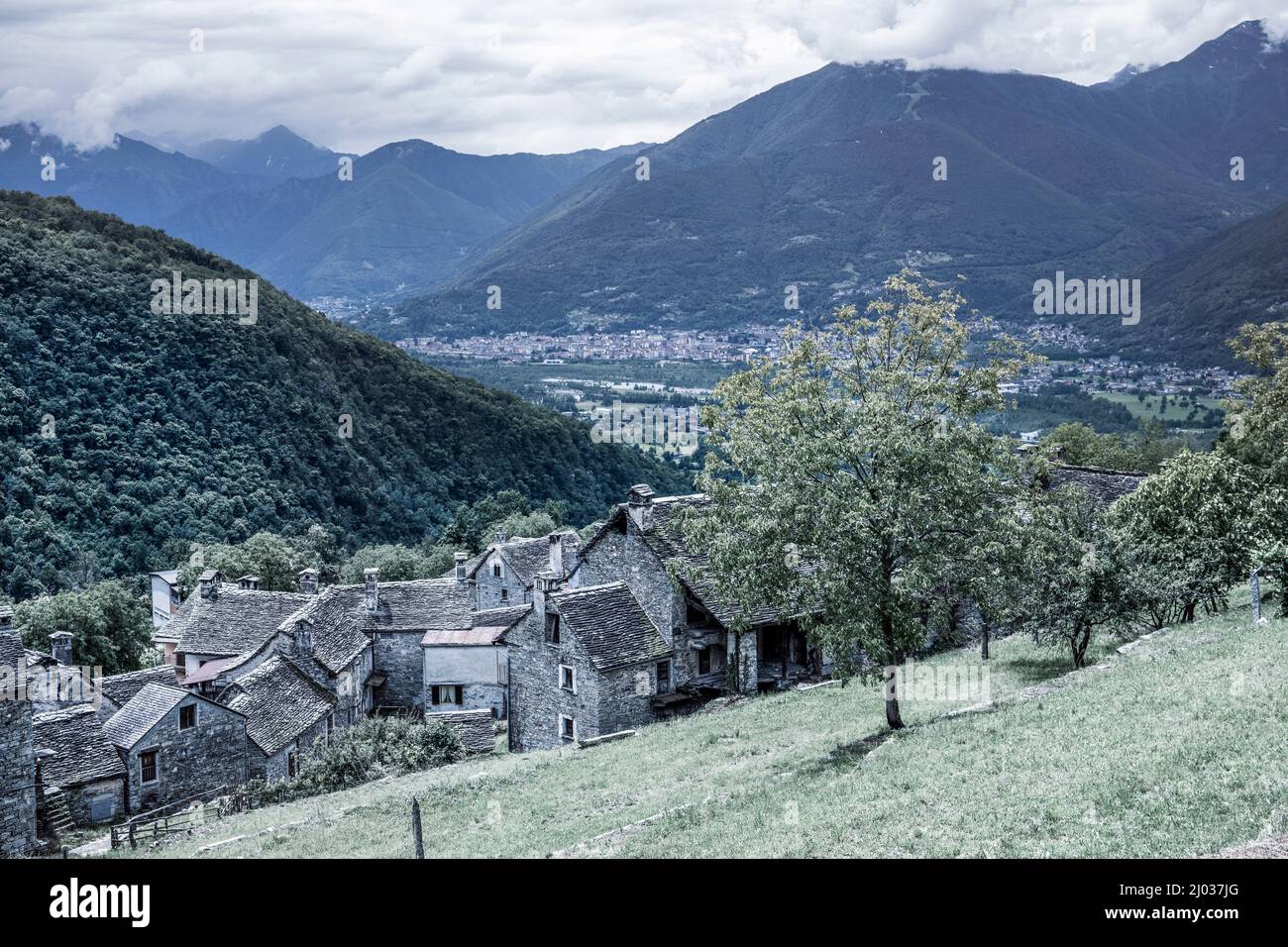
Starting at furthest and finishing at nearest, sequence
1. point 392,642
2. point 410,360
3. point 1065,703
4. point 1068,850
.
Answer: point 410,360
point 392,642
point 1065,703
point 1068,850

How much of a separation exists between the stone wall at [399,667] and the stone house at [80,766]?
15092mm

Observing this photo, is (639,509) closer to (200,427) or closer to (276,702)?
(276,702)

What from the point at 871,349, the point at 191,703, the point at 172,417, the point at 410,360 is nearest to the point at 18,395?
the point at 172,417

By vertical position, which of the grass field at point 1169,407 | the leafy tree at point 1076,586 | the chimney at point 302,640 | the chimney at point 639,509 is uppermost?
the grass field at point 1169,407

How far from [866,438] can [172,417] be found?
8478 cm

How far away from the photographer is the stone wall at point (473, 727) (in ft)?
125

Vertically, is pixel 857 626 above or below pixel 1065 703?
above

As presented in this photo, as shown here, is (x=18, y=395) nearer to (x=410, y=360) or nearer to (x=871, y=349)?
(x=410, y=360)

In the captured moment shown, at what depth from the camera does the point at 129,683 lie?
43562mm

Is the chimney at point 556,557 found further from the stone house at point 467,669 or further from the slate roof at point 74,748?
the slate roof at point 74,748

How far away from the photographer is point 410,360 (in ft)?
407

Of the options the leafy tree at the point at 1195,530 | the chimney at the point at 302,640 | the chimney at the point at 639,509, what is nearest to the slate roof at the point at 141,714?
the chimney at the point at 302,640

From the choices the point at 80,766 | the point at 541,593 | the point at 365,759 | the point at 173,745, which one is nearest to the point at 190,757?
the point at 173,745

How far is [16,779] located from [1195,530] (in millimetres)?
34998
